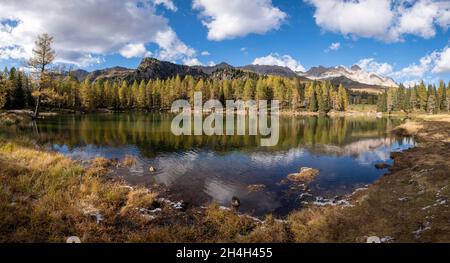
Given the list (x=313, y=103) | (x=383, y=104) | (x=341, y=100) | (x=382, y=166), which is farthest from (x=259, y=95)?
(x=382, y=166)

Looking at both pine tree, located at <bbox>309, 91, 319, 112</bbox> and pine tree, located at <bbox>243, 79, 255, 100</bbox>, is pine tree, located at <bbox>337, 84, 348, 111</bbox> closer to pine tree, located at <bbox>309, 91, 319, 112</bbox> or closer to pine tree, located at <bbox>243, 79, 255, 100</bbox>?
pine tree, located at <bbox>309, 91, 319, 112</bbox>

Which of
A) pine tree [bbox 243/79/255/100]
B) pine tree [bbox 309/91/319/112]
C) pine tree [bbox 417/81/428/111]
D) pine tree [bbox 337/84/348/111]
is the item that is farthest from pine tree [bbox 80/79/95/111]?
pine tree [bbox 417/81/428/111]

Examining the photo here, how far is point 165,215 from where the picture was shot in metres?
16.5

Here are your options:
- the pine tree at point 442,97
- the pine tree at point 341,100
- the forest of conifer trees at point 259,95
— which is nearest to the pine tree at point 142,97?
the forest of conifer trees at point 259,95

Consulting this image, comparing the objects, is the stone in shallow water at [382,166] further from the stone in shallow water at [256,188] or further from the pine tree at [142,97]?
the pine tree at [142,97]

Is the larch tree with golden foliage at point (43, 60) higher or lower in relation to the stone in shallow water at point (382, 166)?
higher

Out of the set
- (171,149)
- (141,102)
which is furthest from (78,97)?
(171,149)

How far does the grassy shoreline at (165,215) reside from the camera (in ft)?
40.8

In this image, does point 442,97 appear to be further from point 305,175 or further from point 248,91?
point 305,175

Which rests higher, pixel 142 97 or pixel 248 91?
pixel 248 91

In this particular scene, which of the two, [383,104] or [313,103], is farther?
[383,104]

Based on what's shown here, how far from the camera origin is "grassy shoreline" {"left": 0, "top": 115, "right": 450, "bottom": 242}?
12422 millimetres

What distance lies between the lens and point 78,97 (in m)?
126

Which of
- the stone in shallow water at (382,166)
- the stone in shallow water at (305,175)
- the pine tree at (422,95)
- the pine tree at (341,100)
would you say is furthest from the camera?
the pine tree at (341,100)
